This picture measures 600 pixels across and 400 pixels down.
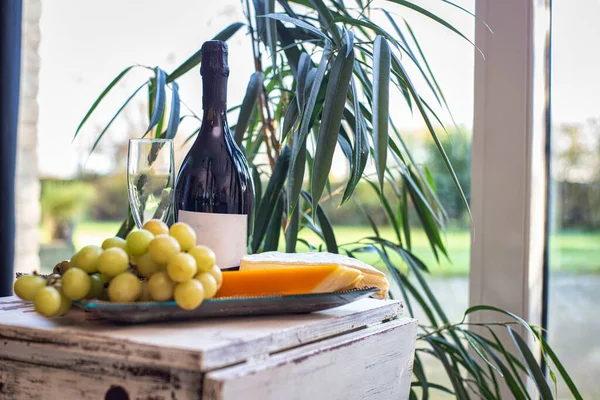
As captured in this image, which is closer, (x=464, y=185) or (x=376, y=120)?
(x=376, y=120)

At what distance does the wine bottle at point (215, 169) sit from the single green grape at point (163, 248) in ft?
0.76

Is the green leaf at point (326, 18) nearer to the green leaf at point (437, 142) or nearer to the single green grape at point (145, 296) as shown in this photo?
the green leaf at point (437, 142)

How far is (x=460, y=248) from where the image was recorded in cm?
154

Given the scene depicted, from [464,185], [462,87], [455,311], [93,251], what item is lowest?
[455,311]

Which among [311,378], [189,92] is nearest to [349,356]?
[311,378]

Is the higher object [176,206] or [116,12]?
[116,12]

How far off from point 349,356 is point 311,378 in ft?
0.25

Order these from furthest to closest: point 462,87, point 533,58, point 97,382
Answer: point 462,87
point 533,58
point 97,382

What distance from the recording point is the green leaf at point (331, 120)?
2.68 ft

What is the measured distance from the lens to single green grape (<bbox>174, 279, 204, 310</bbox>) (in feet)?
1.87

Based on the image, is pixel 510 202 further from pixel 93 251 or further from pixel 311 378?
pixel 93 251

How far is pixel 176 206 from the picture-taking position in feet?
2.95

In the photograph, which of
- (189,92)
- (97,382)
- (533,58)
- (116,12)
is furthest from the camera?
(116,12)

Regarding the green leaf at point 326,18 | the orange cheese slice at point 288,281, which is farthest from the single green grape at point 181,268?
the green leaf at point 326,18
